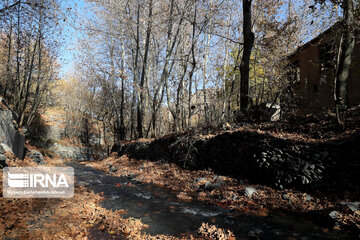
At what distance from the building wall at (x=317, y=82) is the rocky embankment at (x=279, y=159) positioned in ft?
17.7

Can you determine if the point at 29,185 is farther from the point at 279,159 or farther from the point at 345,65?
the point at 345,65

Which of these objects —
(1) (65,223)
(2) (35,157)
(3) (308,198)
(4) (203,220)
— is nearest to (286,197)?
(3) (308,198)

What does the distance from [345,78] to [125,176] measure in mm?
10163

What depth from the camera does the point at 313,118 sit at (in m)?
7.39

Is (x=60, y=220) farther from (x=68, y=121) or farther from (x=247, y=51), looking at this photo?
(x=68, y=121)

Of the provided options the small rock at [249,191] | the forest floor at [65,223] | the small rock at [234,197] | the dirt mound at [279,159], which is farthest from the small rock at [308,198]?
the forest floor at [65,223]

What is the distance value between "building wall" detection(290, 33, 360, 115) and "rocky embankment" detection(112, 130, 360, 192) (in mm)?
5396

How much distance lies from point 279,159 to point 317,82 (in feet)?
33.0

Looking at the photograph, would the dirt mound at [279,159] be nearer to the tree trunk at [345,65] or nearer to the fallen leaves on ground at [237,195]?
the fallen leaves on ground at [237,195]

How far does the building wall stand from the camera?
10.3m

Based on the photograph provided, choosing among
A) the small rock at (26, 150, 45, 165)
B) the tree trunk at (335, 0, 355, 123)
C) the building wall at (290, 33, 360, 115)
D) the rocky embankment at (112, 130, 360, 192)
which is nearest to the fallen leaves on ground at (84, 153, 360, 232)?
the rocky embankment at (112, 130, 360, 192)

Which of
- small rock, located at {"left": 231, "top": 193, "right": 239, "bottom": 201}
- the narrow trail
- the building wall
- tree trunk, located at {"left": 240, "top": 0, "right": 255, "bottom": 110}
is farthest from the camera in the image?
the building wall

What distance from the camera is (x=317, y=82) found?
41.5ft

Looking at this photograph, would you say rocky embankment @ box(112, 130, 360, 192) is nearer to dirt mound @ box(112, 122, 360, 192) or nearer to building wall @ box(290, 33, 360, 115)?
dirt mound @ box(112, 122, 360, 192)
